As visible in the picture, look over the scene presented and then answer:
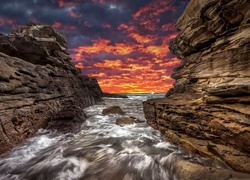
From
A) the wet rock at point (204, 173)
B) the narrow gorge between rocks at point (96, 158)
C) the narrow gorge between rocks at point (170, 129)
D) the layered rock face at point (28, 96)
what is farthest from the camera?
the layered rock face at point (28, 96)

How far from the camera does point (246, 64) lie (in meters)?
4.80

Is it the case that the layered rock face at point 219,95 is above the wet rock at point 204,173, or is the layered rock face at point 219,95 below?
above

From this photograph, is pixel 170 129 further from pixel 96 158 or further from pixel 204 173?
pixel 96 158

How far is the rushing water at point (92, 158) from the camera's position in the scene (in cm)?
482

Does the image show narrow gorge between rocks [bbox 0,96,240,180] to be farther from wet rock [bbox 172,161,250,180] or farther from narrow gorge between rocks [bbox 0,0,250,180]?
wet rock [bbox 172,161,250,180]

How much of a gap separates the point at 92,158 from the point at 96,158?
0.55 ft

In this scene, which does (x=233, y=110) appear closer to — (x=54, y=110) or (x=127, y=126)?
(x=127, y=126)

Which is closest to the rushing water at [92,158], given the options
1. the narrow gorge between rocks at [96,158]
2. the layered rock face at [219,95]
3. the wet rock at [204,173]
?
the narrow gorge between rocks at [96,158]

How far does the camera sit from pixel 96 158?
5961 mm

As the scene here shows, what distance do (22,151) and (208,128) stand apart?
787 cm

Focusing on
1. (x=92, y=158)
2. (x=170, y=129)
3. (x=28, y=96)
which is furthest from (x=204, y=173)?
(x=28, y=96)

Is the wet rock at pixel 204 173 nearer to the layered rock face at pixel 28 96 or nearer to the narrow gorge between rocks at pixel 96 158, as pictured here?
the narrow gorge between rocks at pixel 96 158

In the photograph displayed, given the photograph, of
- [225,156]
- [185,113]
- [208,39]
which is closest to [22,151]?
[185,113]

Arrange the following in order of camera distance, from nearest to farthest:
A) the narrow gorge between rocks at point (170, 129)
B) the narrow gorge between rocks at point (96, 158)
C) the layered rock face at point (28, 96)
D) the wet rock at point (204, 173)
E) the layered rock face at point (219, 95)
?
the wet rock at point (204, 173), the layered rock face at point (219, 95), the narrow gorge between rocks at point (170, 129), the narrow gorge between rocks at point (96, 158), the layered rock face at point (28, 96)
